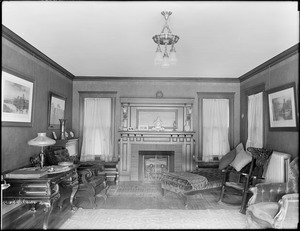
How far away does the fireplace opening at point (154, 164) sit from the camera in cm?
605

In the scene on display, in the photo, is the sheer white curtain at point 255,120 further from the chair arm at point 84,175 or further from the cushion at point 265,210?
the chair arm at point 84,175

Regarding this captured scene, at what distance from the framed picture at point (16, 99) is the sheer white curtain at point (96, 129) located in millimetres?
2189

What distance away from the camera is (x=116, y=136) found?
610cm

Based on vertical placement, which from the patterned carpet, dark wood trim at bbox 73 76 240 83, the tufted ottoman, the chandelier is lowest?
the patterned carpet

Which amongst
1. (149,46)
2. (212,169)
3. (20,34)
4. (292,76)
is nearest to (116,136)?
(212,169)

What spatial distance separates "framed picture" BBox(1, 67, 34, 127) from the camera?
3150 mm

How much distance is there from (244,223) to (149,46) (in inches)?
103

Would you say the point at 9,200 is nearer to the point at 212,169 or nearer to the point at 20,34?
the point at 20,34

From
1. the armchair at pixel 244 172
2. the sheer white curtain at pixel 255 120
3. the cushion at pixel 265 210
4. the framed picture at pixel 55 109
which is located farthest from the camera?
the sheer white curtain at pixel 255 120

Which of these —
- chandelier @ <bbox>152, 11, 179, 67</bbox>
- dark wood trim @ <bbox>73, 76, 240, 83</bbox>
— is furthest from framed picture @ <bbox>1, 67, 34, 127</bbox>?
dark wood trim @ <bbox>73, 76, 240, 83</bbox>

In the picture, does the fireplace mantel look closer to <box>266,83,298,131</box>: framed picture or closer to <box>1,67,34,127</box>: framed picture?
<box>266,83,298,131</box>: framed picture

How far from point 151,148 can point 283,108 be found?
2998 millimetres

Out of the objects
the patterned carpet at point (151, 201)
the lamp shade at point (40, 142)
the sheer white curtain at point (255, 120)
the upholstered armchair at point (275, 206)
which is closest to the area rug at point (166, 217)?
the patterned carpet at point (151, 201)

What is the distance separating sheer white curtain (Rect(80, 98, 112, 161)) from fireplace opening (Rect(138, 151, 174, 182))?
783 mm
